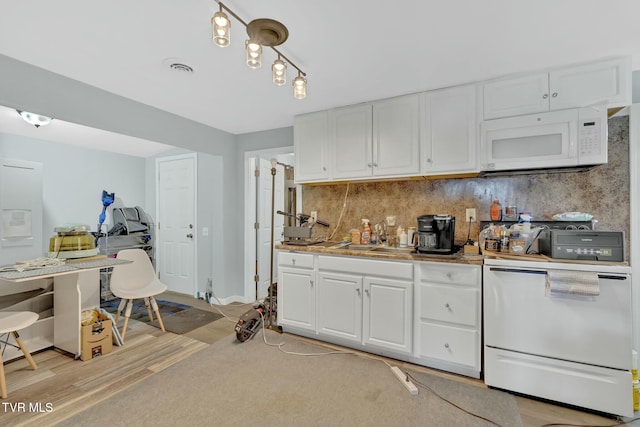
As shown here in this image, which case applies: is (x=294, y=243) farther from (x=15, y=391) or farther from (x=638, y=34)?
(x=638, y=34)

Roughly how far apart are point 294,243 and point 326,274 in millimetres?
512

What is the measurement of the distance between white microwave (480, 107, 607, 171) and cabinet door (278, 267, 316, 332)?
1.86 metres

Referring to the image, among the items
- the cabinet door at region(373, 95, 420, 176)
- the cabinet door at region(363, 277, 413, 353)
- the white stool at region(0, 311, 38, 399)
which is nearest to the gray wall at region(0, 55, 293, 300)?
the cabinet door at region(373, 95, 420, 176)

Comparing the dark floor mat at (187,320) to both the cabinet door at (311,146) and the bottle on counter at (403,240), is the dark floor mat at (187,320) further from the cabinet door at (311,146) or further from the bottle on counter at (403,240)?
the bottle on counter at (403,240)

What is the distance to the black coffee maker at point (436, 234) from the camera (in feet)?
7.31

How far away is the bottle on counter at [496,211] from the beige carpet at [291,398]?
134 centimetres

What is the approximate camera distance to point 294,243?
2881 mm

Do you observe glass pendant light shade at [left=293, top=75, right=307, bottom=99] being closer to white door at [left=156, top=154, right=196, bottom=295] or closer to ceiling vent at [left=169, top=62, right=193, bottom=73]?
ceiling vent at [left=169, top=62, right=193, bottom=73]

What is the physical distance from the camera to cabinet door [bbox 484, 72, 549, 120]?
82.8 inches

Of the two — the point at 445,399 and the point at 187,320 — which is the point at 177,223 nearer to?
the point at 187,320

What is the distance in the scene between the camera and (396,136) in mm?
2584

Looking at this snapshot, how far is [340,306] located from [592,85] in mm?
2553

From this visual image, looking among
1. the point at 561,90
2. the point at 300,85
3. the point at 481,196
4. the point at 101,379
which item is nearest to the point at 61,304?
the point at 101,379

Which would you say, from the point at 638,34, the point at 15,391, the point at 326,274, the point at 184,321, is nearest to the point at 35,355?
the point at 15,391
